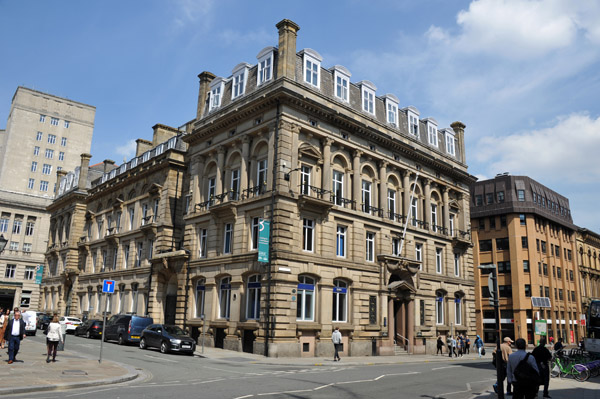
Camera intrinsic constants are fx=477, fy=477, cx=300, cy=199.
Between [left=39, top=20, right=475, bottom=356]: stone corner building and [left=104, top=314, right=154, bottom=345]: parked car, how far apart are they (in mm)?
3232

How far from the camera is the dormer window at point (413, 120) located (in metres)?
40.8

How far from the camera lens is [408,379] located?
18438 mm

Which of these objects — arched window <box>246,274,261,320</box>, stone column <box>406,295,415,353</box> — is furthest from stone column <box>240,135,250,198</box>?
stone column <box>406,295,415,353</box>

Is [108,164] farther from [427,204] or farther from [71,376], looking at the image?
[71,376]

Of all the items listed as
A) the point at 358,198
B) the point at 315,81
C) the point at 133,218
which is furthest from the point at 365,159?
the point at 133,218

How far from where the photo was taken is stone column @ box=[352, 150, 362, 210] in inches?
1309

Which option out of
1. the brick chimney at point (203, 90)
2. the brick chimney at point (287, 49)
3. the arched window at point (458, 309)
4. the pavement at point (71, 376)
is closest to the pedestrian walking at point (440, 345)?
the arched window at point (458, 309)

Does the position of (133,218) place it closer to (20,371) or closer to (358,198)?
(358,198)

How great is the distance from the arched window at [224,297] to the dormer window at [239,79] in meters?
13.2

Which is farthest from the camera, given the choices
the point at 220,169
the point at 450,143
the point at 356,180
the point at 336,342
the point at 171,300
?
the point at 450,143

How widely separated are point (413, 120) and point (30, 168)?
65682 millimetres

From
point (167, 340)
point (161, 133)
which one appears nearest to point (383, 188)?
point (167, 340)

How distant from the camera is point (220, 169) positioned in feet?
111

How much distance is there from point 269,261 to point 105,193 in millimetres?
31071
